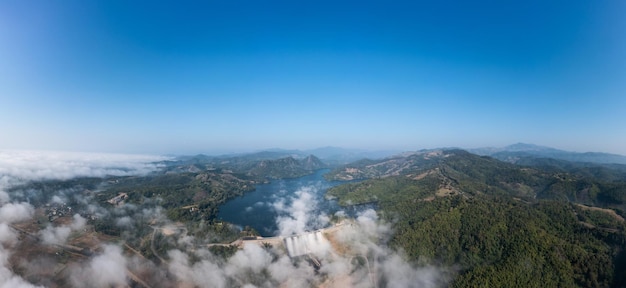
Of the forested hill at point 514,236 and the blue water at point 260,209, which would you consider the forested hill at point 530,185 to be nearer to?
the forested hill at point 514,236

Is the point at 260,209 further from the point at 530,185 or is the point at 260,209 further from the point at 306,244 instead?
the point at 530,185

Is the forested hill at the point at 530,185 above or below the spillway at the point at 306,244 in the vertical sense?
above

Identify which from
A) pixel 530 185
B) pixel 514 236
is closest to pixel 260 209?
pixel 514 236

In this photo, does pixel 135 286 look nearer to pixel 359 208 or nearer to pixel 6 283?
pixel 6 283

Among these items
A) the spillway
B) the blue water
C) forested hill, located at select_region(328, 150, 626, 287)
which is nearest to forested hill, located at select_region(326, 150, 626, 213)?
forested hill, located at select_region(328, 150, 626, 287)

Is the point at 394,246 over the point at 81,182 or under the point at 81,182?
under

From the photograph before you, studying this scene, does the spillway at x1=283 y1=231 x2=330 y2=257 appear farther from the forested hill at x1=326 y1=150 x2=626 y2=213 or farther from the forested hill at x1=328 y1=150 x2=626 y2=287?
the forested hill at x1=326 y1=150 x2=626 y2=213

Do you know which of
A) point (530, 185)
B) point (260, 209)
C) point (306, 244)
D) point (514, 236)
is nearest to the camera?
point (514, 236)

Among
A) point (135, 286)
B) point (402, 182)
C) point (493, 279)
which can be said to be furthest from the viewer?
point (402, 182)

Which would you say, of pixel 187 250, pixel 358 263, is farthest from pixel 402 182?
pixel 187 250

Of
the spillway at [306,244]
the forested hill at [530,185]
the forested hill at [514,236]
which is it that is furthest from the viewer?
the forested hill at [530,185]

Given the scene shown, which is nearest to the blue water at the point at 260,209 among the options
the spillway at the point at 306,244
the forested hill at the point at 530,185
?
the spillway at the point at 306,244
